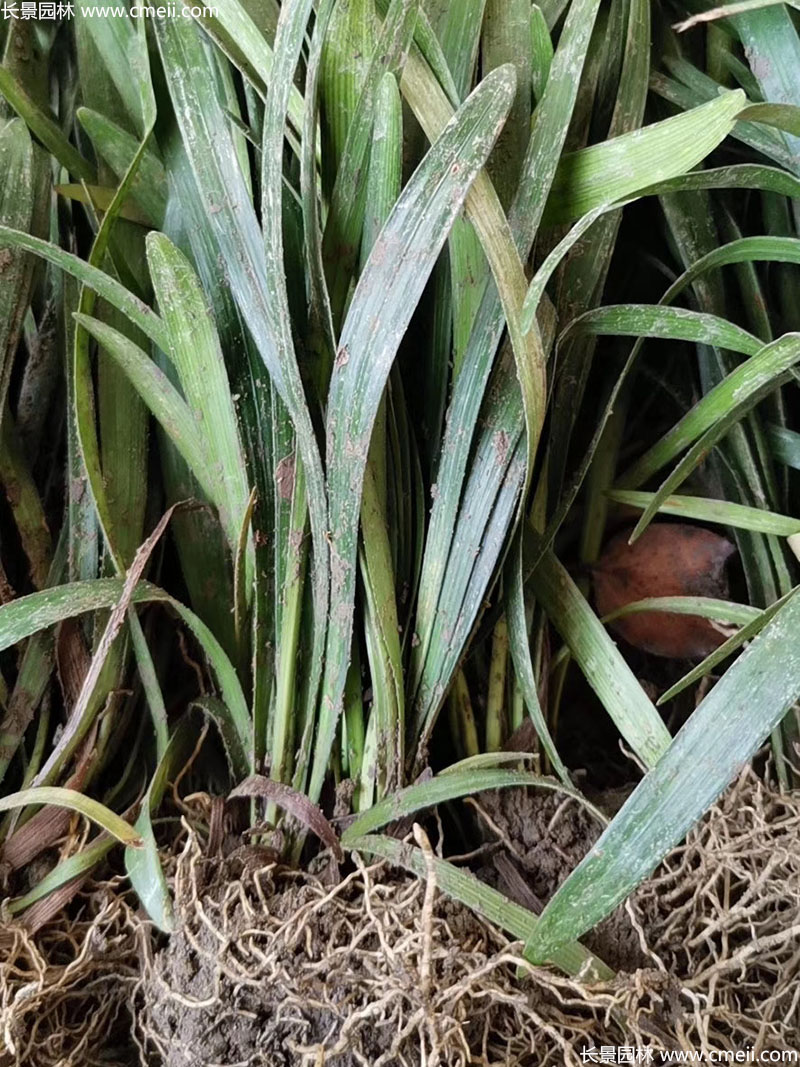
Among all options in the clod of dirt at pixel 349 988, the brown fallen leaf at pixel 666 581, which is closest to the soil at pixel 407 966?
the clod of dirt at pixel 349 988

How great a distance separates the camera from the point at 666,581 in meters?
0.67

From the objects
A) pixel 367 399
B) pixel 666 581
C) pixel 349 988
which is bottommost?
pixel 349 988

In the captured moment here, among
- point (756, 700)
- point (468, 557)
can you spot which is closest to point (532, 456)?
point (468, 557)

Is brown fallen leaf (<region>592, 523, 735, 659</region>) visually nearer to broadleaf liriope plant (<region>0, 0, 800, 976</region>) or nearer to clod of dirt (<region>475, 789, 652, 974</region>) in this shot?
broadleaf liriope plant (<region>0, 0, 800, 976</region>)

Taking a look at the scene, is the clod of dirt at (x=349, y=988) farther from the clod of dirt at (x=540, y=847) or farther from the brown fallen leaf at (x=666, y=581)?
the brown fallen leaf at (x=666, y=581)

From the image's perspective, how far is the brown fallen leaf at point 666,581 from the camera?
0.66 meters

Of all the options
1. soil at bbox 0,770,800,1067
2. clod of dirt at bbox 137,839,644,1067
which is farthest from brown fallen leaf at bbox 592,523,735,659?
clod of dirt at bbox 137,839,644,1067

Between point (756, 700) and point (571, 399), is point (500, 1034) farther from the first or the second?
point (571, 399)

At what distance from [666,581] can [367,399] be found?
0.33m

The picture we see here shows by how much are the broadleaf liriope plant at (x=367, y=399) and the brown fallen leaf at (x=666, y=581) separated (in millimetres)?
41

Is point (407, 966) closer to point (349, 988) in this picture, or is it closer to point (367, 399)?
point (349, 988)

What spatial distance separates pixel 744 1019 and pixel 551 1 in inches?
28.3

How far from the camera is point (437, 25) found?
1.72ft

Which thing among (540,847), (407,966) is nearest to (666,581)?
(540,847)
